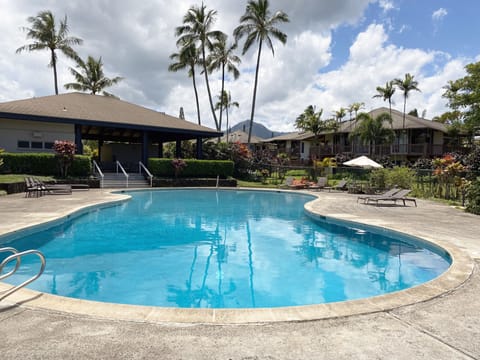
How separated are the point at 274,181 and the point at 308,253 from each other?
61.0 feet

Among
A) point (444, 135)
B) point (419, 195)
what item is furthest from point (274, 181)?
point (444, 135)

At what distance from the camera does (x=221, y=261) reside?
271 inches

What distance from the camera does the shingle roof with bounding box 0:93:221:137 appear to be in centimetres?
1958

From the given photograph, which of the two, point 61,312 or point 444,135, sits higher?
point 444,135

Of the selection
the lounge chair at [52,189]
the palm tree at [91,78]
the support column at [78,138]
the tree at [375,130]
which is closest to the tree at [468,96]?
the tree at [375,130]

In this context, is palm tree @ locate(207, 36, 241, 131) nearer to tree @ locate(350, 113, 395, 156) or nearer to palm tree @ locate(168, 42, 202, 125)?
palm tree @ locate(168, 42, 202, 125)

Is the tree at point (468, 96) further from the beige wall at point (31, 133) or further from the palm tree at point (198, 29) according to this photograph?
the beige wall at point (31, 133)

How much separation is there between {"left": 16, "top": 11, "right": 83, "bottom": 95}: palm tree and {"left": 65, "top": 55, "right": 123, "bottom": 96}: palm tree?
15.2 ft

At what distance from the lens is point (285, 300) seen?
5.04 m

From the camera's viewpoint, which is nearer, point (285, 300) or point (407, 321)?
point (407, 321)

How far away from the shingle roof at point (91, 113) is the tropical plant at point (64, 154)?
7.49 ft

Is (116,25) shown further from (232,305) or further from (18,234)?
(232,305)

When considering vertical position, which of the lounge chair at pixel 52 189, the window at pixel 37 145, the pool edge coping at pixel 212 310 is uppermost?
the window at pixel 37 145

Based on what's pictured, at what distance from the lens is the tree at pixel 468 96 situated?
21734 mm
